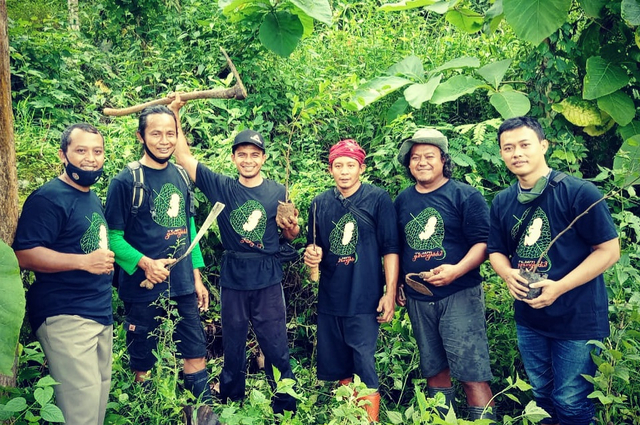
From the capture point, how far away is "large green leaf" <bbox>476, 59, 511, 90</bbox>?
4.89 metres

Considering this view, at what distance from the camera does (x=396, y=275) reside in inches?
146

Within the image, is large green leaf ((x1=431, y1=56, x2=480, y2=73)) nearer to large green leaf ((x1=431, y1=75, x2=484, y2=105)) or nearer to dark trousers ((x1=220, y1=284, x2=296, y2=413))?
large green leaf ((x1=431, y1=75, x2=484, y2=105))

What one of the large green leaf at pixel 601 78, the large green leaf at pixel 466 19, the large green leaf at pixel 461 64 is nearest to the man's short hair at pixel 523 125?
the large green leaf at pixel 601 78

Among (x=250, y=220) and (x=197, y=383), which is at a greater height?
(x=250, y=220)

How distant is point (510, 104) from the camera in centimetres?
464

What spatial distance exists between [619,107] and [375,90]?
6.39ft

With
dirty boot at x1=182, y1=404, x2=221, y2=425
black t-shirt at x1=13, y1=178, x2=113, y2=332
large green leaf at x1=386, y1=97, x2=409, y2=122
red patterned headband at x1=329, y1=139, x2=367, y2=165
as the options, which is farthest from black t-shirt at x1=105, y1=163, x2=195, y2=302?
large green leaf at x1=386, y1=97, x2=409, y2=122

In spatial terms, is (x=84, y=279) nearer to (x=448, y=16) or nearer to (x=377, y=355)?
(x=377, y=355)

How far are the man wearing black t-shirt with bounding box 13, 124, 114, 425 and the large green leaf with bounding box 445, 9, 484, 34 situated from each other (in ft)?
11.1

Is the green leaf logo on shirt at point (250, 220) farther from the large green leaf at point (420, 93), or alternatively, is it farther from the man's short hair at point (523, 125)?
the large green leaf at point (420, 93)

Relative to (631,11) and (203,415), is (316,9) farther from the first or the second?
(203,415)

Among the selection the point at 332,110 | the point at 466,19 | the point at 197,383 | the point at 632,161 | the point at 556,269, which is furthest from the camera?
the point at 332,110

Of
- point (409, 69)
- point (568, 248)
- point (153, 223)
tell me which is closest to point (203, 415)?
point (153, 223)

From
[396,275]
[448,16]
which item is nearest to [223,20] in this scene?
[448,16]
